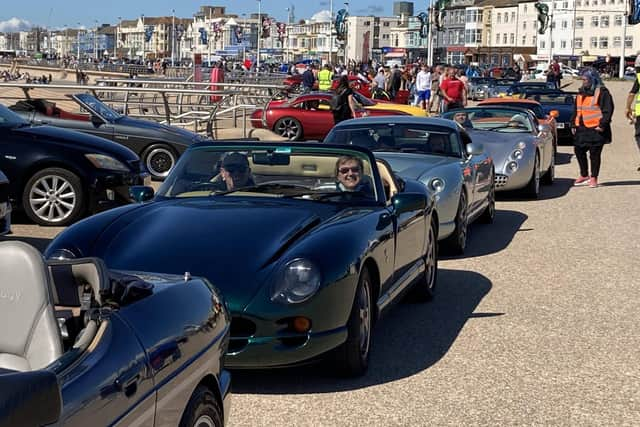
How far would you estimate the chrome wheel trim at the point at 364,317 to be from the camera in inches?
239

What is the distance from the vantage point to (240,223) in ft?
20.6

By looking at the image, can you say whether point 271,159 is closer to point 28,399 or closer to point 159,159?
point 28,399

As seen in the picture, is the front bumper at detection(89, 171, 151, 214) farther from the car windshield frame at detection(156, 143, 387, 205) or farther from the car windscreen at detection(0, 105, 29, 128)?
the car windshield frame at detection(156, 143, 387, 205)

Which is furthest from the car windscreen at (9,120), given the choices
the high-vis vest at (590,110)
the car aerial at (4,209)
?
the high-vis vest at (590,110)

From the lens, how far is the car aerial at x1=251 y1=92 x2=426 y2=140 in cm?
2559

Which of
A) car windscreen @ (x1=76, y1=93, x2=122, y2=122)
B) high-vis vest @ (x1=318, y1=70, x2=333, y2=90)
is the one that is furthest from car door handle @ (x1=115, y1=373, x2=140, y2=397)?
high-vis vest @ (x1=318, y1=70, x2=333, y2=90)

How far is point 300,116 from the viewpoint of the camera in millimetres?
25781

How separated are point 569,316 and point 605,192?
9.03 meters

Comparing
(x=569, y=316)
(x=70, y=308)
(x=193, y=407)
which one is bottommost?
(x=569, y=316)

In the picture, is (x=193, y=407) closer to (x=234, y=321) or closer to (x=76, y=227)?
(x=234, y=321)

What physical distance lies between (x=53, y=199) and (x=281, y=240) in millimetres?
6401

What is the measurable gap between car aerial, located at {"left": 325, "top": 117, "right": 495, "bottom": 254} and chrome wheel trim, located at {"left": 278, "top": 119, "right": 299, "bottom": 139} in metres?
13.5

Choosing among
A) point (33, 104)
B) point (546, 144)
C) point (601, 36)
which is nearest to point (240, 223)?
point (33, 104)

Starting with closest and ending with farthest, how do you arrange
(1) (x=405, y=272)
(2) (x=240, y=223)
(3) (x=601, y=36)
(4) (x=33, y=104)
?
(2) (x=240, y=223) → (1) (x=405, y=272) → (4) (x=33, y=104) → (3) (x=601, y=36)
